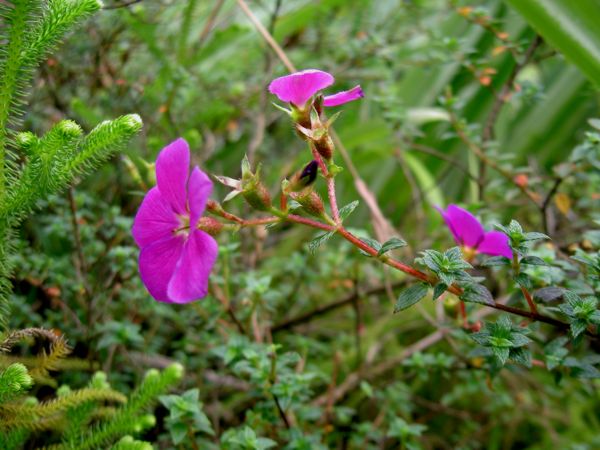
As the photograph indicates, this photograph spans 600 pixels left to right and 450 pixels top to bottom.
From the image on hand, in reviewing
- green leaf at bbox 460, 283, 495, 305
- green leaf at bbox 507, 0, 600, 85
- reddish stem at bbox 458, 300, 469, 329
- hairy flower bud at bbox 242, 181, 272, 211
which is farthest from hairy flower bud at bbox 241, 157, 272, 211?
green leaf at bbox 507, 0, 600, 85

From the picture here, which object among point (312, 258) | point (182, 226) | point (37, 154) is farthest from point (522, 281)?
point (312, 258)

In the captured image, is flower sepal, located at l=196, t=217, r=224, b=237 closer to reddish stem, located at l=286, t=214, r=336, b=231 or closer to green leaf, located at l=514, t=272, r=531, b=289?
reddish stem, located at l=286, t=214, r=336, b=231

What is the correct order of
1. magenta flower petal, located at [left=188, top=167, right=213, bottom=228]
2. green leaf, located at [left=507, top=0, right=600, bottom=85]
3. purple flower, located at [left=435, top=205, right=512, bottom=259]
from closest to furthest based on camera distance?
magenta flower petal, located at [left=188, top=167, right=213, bottom=228] → purple flower, located at [left=435, top=205, right=512, bottom=259] → green leaf, located at [left=507, top=0, right=600, bottom=85]

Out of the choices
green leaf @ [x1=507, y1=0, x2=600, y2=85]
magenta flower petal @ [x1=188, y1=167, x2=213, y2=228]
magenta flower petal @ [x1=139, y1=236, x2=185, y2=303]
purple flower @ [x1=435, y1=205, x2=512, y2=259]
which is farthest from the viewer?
green leaf @ [x1=507, y1=0, x2=600, y2=85]

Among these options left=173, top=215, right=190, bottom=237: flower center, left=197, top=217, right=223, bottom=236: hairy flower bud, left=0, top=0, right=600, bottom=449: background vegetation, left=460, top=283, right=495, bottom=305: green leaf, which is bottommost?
left=0, top=0, right=600, bottom=449: background vegetation

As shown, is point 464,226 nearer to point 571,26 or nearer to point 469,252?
point 469,252

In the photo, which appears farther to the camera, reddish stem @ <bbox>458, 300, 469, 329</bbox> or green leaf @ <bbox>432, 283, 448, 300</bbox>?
reddish stem @ <bbox>458, 300, 469, 329</bbox>
